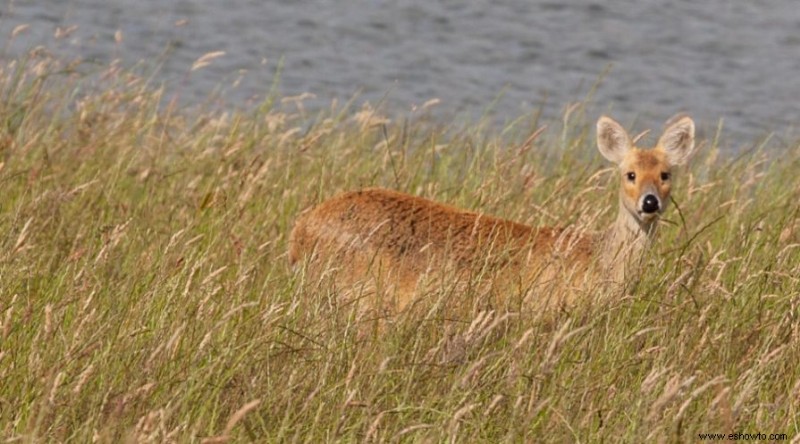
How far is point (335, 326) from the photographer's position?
5758mm

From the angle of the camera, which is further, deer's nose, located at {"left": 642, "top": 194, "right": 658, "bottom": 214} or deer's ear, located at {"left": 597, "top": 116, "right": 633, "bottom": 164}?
deer's ear, located at {"left": 597, "top": 116, "right": 633, "bottom": 164}

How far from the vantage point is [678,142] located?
8.18m

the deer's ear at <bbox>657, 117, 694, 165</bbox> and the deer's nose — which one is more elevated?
the deer's ear at <bbox>657, 117, 694, 165</bbox>

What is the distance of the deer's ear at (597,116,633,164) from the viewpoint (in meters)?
8.12

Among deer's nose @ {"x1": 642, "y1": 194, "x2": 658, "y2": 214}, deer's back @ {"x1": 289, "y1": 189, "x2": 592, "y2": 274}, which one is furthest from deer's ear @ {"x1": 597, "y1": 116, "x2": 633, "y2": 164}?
deer's back @ {"x1": 289, "y1": 189, "x2": 592, "y2": 274}

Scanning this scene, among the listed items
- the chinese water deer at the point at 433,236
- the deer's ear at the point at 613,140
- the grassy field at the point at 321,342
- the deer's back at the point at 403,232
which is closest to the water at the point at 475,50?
the deer's ear at the point at 613,140

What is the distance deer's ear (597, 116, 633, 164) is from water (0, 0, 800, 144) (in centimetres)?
706

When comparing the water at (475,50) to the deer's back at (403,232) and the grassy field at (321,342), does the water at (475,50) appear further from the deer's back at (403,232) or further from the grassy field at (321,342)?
the deer's back at (403,232)

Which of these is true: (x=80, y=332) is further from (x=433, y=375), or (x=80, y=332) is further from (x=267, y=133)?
(x=267, y=133)

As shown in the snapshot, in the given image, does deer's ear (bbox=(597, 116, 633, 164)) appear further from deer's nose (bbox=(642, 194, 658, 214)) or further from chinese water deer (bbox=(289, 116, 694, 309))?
deer's nose (bbox=(642, 194, 658, 214))

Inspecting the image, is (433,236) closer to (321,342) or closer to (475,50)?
(321,342)

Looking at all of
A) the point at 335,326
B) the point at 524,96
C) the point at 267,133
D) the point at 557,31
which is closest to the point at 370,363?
the point at 335,326

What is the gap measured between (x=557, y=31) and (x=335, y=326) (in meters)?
15.6

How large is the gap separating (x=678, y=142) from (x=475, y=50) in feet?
38.0
